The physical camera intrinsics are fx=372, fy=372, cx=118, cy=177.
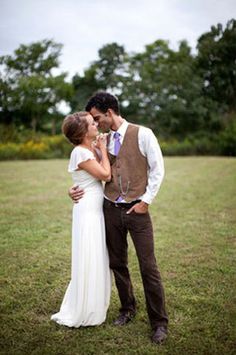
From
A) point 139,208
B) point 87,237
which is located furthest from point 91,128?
point 87,237

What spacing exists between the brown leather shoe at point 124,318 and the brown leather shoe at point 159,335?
41 cm

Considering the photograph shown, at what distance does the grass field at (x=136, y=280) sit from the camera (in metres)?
3.27

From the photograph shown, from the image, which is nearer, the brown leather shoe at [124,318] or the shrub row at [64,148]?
the brown leather shoe at [124,318]

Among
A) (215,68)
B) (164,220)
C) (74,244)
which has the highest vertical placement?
(215,68)

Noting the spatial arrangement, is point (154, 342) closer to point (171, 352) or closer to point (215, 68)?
point (171, 352)

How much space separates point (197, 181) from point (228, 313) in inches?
393

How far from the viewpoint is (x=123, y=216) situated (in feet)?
10.8

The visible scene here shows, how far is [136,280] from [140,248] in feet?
5.29

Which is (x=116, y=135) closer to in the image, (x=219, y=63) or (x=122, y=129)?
(x=122, y=129)

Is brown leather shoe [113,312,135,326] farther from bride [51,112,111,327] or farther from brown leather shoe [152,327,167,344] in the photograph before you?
brown leather shoe [152,327,167,344]

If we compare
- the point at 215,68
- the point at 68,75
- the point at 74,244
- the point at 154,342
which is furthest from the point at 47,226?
the point at 68,75

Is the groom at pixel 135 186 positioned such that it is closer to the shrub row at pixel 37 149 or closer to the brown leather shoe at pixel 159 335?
the brown leather shoe at pixel 159 335

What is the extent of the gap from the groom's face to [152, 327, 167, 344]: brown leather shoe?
6.13 ft

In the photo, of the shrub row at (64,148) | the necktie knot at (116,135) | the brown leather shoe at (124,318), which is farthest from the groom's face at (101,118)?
the shrub row at (64,148)
